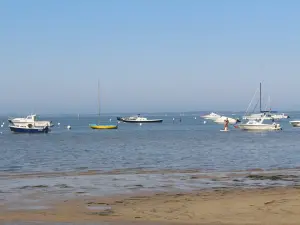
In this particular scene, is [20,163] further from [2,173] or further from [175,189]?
[175,189]

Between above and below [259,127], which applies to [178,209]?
above

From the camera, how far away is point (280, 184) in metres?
26.3

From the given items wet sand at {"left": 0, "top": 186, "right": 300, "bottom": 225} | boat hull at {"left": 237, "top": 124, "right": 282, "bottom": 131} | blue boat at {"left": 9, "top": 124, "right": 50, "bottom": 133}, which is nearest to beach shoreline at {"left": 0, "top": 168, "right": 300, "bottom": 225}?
wet sand at {"left": 0, "top": 186, "right": 300, "bottom": 225}

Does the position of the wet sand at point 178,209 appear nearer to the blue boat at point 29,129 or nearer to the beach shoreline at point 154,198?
the beach shoreline at point 154,198

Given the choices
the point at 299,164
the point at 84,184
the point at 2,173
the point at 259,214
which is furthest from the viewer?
the point at 299,164

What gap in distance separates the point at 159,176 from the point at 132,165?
28.5ft

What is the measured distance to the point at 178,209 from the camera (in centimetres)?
1894

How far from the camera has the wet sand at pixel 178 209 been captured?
1716 cm

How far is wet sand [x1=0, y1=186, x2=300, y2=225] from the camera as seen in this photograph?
17.2 metres

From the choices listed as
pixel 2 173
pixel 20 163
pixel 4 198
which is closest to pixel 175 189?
pixel 4 198

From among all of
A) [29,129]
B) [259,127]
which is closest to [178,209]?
[259,127]

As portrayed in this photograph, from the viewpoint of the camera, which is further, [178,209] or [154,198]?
[154,198]

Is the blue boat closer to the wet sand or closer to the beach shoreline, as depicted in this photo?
the beach shoreline

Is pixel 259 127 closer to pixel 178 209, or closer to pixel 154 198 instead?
pixel 154 198
